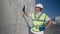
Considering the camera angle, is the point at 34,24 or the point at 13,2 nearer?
the point at 34,24

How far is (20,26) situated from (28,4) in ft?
0.81

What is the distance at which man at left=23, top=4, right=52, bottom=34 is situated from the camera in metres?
2.63

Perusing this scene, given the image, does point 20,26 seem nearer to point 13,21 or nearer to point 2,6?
point 13,21

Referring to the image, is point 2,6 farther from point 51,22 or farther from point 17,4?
point 51,22

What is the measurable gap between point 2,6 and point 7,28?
0.23 meters

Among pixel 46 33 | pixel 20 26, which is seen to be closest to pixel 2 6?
pixel 20 26

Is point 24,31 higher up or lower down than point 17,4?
lower down

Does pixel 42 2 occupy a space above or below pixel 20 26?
above

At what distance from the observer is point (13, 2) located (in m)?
2.89

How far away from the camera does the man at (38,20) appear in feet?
8.63

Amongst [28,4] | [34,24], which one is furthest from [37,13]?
[28,4]

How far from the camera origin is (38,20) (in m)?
2.64

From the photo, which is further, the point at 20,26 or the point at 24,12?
the point at 20,26

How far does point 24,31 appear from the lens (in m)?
2.95
